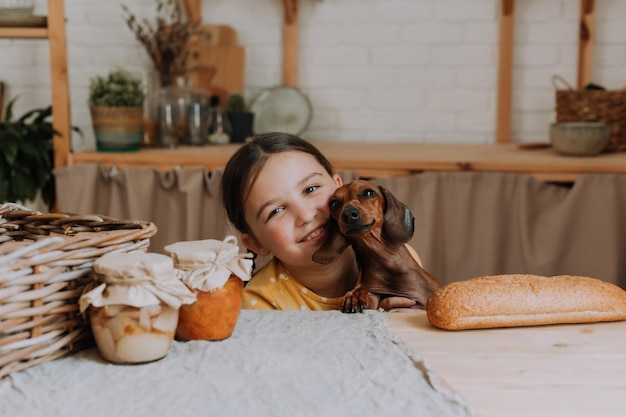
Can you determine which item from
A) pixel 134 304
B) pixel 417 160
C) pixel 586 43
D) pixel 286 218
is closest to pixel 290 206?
pixel 286 218

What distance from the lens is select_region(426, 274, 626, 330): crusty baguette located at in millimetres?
915

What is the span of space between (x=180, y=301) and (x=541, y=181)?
1.79 m

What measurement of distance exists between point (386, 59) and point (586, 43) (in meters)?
0.86

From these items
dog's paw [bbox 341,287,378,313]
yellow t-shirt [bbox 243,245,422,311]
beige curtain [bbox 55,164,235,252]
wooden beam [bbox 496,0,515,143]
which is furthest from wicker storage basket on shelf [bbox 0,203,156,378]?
wooden beam [bbox 496,0,515,143]

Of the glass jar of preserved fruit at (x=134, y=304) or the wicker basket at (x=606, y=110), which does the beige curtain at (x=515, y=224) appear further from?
the glass jar of preserved fruit at (x=134, y=304)

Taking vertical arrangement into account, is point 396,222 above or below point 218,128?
below

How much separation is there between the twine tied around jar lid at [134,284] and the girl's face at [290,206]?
1.72ft

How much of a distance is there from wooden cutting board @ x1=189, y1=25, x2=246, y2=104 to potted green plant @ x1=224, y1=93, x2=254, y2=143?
0.16 metres

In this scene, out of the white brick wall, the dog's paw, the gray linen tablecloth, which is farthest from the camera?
the white brick wall

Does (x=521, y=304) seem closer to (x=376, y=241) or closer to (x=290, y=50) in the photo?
(x=376, y=241)

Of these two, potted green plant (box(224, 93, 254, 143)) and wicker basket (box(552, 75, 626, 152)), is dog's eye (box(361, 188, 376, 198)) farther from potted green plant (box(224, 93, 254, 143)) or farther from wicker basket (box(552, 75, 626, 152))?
potted green plant (box(224, 93, 254, 143))

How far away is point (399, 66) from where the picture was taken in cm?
314

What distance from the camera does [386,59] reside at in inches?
124

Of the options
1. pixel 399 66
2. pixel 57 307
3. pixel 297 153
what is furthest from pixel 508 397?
pixel 399 66
